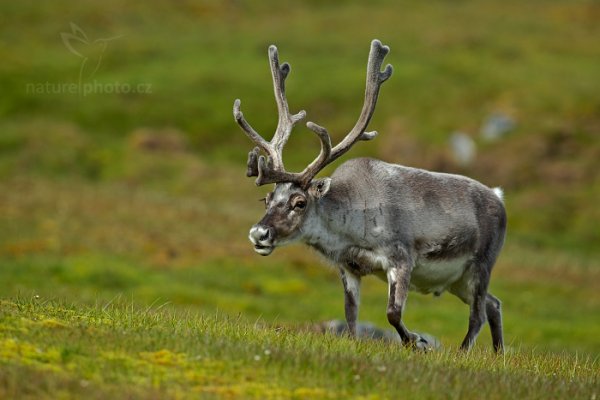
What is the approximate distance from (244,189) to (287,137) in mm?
31619

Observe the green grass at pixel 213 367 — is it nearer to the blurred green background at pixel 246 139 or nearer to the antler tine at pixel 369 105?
the antler tine at pixel 369 105

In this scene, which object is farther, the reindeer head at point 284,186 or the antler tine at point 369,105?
the antler tine at point 369,105

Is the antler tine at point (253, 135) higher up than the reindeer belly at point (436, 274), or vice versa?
the antler tine at point (253, 135)

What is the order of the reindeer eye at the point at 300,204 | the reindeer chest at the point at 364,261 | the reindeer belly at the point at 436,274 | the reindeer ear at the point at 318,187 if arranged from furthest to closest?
the reindeer belly at the point at 436,274 < the reindeer chest at the point at 364,261 < the reindeer ear at the point at 318,187 < the reindeer eye at the point at 300,204

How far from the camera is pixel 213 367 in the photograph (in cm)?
896

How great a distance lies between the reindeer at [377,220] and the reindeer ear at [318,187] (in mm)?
14

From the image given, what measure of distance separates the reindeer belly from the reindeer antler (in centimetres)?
211

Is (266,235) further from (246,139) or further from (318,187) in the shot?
(246,139)

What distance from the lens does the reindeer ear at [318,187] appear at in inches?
512

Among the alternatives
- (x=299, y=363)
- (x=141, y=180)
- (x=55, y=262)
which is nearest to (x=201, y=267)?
(x=55, y=262)

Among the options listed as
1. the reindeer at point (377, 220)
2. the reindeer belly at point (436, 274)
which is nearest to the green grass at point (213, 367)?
the reindeer at point (377, 220)

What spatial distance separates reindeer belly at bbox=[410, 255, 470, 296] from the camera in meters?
13.8

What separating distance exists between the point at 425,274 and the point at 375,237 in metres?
1.20

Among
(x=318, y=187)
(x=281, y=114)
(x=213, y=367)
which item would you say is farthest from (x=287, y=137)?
(x=213, y=367)
